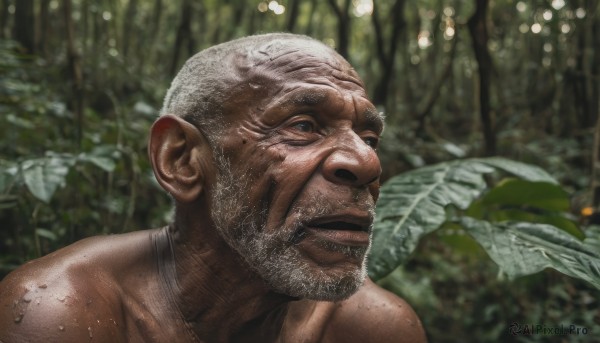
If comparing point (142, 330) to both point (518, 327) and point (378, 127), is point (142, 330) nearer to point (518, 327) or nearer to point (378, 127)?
point (378, 127)

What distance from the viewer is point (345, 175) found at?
1604 mm

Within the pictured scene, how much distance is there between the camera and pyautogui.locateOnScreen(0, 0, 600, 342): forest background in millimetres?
2922

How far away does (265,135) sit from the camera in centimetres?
169

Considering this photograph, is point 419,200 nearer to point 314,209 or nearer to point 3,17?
point 314,209

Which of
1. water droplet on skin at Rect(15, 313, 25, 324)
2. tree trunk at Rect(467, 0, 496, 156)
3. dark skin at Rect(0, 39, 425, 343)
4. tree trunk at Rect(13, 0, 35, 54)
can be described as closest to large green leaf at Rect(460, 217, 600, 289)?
dark skin at Rect(0, 39, 425, 343)

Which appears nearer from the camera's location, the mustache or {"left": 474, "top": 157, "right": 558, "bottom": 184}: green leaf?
the mustache

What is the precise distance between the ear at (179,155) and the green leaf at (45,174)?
24.7 inches

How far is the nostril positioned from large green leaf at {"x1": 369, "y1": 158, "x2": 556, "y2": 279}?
64cm

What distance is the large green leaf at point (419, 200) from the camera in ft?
7.14

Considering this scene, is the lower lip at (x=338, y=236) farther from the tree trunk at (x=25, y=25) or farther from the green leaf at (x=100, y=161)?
the tree trunk at (x=25, y=25)

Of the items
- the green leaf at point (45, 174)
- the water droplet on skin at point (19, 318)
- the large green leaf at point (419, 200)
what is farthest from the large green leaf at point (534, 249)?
the green leaf at point (45, 174)

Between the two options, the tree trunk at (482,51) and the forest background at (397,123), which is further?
the tree trunk at (482,51)

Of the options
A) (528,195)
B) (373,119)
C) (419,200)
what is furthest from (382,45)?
(373,119)

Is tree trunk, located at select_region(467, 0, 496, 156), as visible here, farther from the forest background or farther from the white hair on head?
the white hair on head
